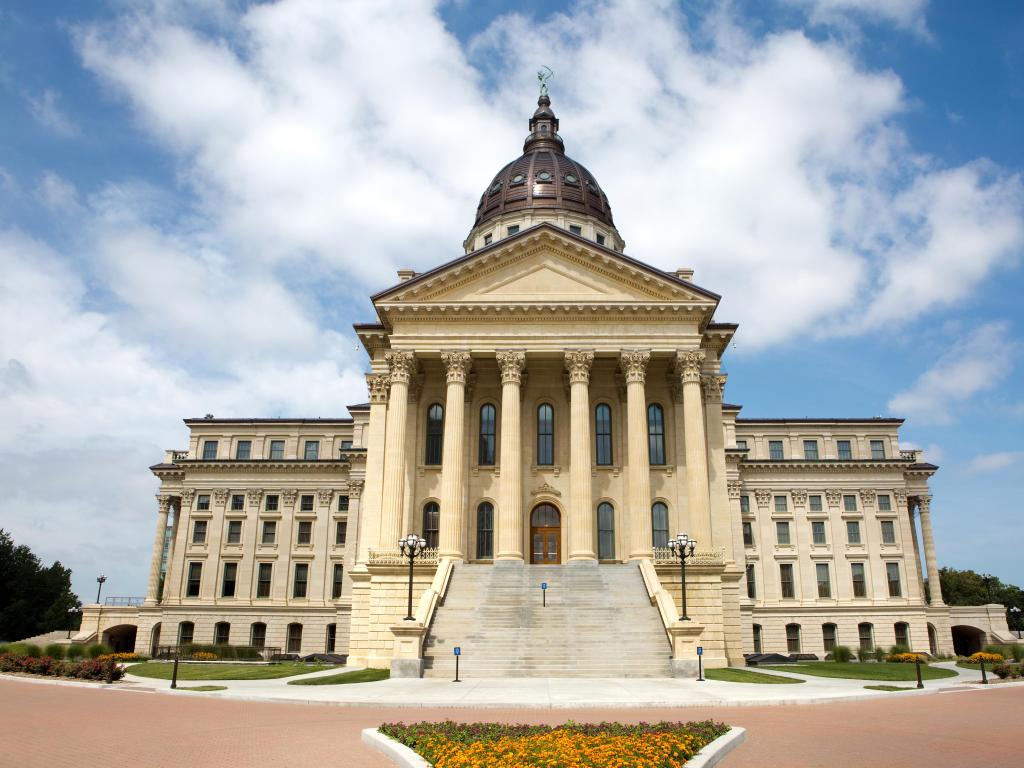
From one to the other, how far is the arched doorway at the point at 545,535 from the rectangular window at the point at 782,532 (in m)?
34.1

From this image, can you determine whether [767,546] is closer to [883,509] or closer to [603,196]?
[883,509]

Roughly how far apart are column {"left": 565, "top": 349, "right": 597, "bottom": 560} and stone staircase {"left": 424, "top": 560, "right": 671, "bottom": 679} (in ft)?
4.36

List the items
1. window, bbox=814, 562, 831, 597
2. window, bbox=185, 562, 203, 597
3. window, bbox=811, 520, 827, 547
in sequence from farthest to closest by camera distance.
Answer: window, bbox=811, 520, 827, 547, window, bbox=185, 562, 203, 597, window, bbox=814, 562, 831, 597

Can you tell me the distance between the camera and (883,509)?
71.4 metres

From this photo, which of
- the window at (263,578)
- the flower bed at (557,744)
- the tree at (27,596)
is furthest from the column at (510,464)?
the tree at (27,596)

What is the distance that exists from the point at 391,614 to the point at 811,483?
46.4 m

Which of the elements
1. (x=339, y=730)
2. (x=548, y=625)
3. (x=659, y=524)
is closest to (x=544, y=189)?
(x=659, y=524)

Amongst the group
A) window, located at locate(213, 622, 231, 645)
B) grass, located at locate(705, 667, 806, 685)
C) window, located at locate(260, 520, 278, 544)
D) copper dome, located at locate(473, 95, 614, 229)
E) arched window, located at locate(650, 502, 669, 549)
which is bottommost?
grass, located at locate(705, 667, 806, 685)

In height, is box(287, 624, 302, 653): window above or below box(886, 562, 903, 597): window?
below

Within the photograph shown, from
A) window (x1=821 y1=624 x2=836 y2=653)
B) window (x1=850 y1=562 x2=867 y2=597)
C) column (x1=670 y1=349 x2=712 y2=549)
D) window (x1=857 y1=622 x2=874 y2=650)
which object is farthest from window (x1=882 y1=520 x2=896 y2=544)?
column (x1=670 y1=349 x2=712 y2=549)

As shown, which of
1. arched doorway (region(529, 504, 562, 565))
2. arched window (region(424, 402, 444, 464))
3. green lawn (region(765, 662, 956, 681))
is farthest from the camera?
arched window (region(424, 402, 444, 464))

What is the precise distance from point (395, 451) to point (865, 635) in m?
Result: 47.0

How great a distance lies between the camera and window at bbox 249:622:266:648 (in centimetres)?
6841

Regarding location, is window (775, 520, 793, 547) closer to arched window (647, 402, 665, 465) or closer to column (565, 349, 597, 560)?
arched window (647, 402, 665, 465)
